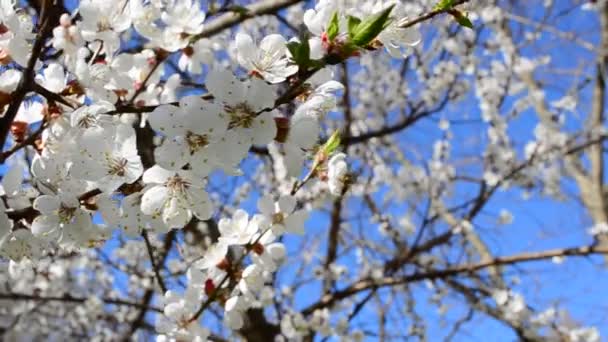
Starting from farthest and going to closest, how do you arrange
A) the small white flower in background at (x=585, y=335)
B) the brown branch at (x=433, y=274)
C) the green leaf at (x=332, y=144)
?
the small white flower in background at (x=585, y=335) < the brown branch at (x=433, y=274) < the green leaf at (x=332, y=144)

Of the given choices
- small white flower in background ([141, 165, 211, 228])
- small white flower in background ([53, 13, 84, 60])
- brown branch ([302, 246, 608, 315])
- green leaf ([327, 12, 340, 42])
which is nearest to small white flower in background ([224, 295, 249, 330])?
small white flower in background ([141, 165, 211, 228])

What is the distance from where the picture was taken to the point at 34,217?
97cm

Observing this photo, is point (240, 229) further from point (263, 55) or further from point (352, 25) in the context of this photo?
point (352, 25)

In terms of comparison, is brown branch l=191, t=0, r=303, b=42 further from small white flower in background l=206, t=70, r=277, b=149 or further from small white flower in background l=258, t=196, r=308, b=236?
small white flower in background l=206, t=70, r=277, b=149

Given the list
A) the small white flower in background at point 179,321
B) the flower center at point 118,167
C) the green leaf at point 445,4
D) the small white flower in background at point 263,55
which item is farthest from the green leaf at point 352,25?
the small white flower in background at point 179,321

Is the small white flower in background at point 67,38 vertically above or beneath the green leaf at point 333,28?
above

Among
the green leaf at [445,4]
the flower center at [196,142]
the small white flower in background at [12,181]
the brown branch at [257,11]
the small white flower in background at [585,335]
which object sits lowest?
the flower center at [196,142]

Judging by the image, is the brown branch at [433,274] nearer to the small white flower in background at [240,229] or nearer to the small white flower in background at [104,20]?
the small white flower in background at [240,229]

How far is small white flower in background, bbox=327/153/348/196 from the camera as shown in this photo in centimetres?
102

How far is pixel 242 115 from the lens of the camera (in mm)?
757

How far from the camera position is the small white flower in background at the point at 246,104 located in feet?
2.45

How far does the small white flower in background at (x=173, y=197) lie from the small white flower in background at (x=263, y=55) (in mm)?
185

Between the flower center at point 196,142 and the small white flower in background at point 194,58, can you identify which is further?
the small white flower in background at point 194,58

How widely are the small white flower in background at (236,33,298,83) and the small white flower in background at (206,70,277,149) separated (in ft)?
0.24
